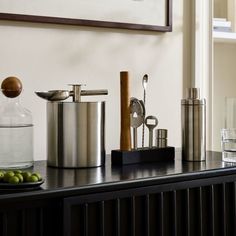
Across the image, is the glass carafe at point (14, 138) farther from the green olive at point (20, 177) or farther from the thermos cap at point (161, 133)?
the thermos cap at point (161, 133)

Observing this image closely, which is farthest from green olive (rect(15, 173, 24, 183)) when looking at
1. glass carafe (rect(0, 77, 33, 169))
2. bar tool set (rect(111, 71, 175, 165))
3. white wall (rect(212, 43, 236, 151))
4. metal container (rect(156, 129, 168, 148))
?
white wall (rect(212, 43, 236, 151))

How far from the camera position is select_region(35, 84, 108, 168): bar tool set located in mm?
1047

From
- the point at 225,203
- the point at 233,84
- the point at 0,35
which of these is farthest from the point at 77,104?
the point at 233,84

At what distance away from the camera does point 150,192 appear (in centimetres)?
94

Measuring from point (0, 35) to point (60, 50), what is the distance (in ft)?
0.58

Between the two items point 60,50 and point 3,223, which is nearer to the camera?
point 3,223

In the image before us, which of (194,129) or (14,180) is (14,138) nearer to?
(14,180)

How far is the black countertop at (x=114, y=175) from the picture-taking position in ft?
2.72

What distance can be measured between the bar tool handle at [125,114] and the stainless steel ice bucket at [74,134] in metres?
0.09

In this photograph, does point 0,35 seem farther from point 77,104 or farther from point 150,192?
point 150,192

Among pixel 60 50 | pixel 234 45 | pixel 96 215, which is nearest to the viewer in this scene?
pixel 96 215

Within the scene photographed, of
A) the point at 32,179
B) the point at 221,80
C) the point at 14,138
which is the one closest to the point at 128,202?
the point at 32,179

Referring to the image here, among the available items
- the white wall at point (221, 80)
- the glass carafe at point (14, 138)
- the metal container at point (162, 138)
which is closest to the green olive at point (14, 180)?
the glass carafe at point (14, 138)

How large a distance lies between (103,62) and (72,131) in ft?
1.21
